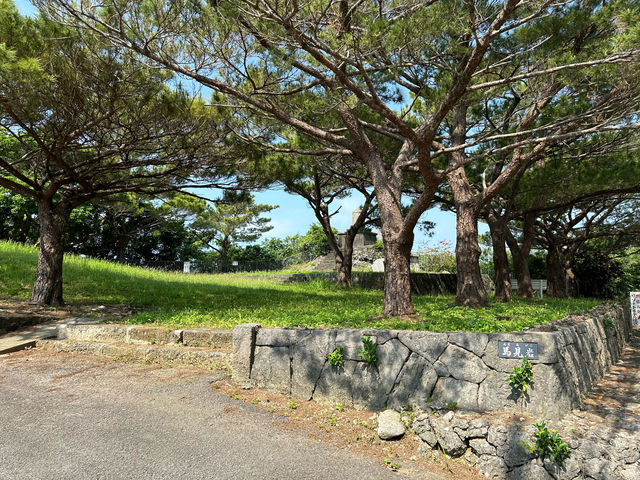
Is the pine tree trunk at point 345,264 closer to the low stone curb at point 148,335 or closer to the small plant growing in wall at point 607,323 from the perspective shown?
the small plant growing in wall at point 607,323

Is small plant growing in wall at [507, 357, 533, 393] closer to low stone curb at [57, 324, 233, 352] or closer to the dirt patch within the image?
the dirt patch

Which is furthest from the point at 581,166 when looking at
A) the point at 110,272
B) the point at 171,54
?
the point at 110,272

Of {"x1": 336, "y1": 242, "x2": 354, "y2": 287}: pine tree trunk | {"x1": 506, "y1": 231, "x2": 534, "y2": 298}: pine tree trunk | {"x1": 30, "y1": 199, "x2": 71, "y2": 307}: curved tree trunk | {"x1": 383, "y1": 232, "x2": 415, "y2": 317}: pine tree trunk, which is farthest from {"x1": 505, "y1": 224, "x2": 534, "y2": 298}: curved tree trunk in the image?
{"x1": 30, "y1": 199, "x2": 71, "y2": 307}: curved tree trunk

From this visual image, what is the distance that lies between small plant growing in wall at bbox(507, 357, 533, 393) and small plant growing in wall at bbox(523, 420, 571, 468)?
40 centimetres

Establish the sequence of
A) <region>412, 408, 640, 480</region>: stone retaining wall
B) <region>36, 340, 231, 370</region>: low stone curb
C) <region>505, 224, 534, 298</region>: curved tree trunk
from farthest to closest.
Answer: <region>505, 224, 534, 298</region>: curved tree trunk < <region>36, 340, 231, 370</region>: low stone curb < <region>412, 408, 640, 480</region>: stone retaining wall

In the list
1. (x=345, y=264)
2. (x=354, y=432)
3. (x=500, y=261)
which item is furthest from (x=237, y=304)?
(x=500, y=261)

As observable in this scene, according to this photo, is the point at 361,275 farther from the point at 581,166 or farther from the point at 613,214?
the point at 613,214

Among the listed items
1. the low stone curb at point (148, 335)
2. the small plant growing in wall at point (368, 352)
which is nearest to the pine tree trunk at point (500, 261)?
the small plant growing in wall at point (368, 352)

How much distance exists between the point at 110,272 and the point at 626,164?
1371 centimetres

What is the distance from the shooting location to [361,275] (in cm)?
1538

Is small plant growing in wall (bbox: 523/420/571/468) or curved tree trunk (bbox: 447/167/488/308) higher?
curved tree trunk (bbox: 447/167/488/308)

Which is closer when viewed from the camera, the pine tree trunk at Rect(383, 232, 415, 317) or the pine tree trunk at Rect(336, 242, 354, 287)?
the pine tree trunk at Rect(383, 232, 415, 317)

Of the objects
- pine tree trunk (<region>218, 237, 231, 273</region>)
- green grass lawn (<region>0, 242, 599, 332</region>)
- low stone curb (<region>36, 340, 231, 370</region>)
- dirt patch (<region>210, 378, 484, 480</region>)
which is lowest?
dirt patch (<region>210, 378, 484, 480</region>)

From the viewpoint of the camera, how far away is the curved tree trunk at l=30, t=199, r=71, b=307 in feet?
25.3
